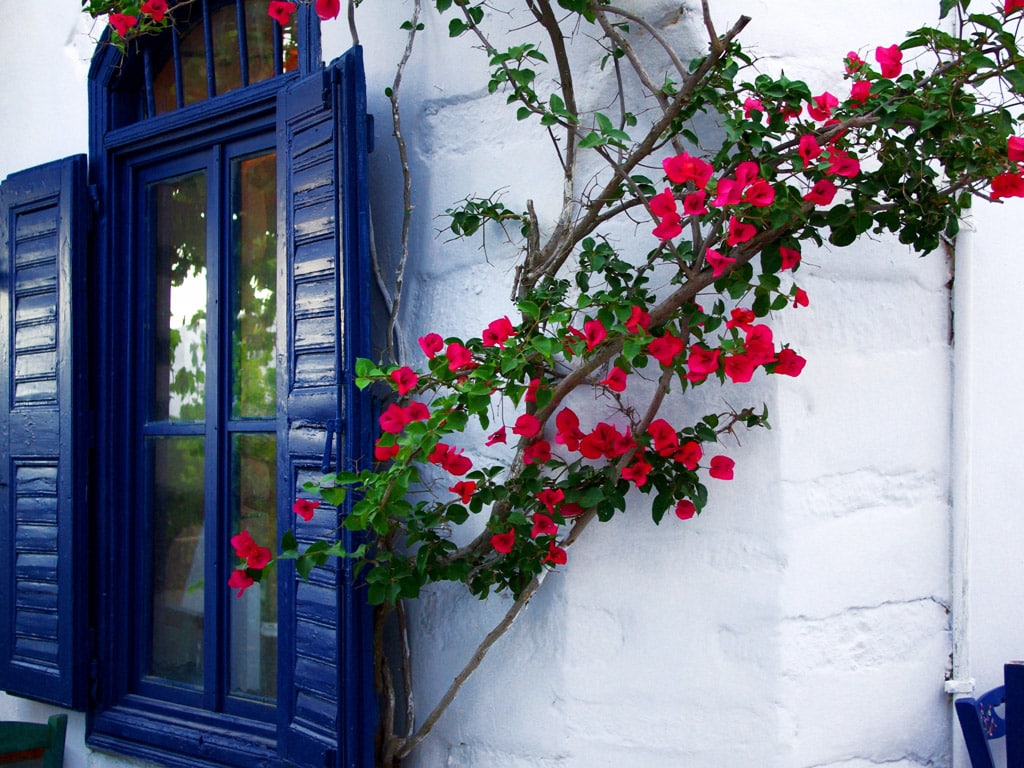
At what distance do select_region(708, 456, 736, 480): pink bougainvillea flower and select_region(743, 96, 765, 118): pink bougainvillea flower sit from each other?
68 centimetres

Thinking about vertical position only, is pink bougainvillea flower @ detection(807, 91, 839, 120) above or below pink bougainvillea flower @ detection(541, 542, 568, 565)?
above

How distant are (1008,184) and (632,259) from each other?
754 millimetres

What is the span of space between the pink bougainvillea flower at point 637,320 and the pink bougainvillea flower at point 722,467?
31cm

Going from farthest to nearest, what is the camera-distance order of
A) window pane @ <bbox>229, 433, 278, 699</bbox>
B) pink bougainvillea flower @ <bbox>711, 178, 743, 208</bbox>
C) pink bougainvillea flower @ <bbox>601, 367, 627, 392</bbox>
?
1. window pane @ <bbox>229, 433, 278, 699</bbox>
2. pink bougainvillea flower @ <bbox>601, 367, 627, 392</bbox>
3. pink bougainvillea flower @ <bbox>711, 178, 743, 208</bbox>

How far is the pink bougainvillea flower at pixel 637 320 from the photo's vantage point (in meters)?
2.12

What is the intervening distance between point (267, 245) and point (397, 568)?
1.12 metres

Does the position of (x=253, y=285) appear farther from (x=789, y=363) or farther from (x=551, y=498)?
(x=789, y=363)

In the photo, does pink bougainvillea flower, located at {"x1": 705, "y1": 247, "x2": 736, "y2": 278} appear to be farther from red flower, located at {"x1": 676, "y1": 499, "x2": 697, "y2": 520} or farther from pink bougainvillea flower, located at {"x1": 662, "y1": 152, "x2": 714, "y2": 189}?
red flower, located at {"x1": 676, "y1": 499, "x2": 697, "y2": 520}

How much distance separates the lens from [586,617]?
7.92ft

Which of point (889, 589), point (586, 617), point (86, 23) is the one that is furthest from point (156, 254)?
point (889, 589)

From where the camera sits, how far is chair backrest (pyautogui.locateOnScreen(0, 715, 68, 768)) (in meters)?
2.98

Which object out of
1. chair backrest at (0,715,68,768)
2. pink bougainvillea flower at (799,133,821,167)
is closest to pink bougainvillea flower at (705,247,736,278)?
pink bougainvillea flower at (799,133,821,167)

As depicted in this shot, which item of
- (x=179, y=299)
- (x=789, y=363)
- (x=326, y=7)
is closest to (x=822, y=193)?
(x=789, y=363)

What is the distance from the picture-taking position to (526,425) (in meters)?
2.30
